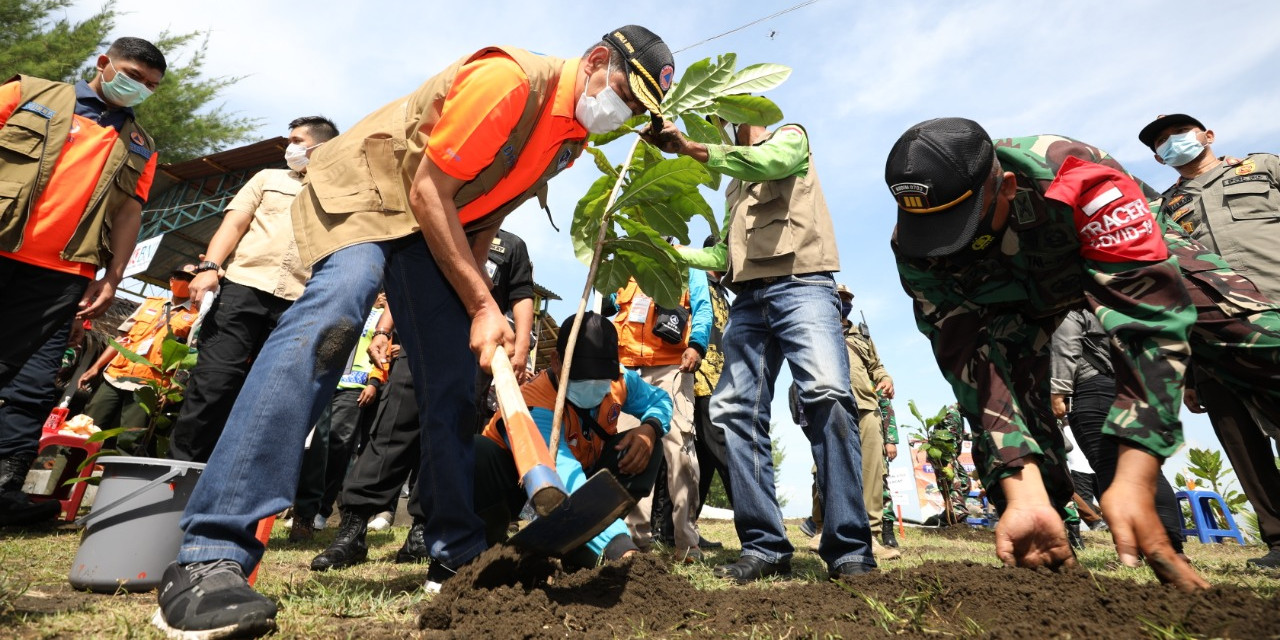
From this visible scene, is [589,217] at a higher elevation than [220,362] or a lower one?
higher

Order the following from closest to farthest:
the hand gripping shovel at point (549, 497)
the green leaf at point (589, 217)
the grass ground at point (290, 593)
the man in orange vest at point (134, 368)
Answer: the grass ground at point (290, 593), the hand gripping shovel at point (549, 497), the green leaf at point (589, 217), the man in orange vest at point (134, 368)

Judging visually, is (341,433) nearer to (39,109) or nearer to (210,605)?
(39,109)

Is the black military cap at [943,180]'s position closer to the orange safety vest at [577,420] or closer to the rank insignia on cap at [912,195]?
the rank insignia on cap at [912,195]

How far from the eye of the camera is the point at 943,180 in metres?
2.22

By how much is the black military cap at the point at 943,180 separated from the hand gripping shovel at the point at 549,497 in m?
1.32

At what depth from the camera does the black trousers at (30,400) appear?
388 cm

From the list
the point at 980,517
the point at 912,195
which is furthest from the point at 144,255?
the point at 980,517

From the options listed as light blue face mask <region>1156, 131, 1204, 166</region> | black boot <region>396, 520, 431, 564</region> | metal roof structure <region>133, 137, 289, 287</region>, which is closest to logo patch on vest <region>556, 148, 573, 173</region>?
black boot <region>396, 520, 431, 564</region>

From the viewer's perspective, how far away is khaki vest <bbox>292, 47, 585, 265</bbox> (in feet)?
7.26

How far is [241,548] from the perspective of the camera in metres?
1.80

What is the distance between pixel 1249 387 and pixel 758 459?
2.10 metres

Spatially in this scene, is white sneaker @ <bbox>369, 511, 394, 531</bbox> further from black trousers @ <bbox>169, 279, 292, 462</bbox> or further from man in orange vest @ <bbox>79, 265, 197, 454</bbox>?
black trousers @ <bbox>169, 279, 292, 462</bbox>

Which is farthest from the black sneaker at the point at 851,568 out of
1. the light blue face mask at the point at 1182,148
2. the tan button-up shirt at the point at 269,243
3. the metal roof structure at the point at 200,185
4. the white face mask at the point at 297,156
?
the metal roof structure at the point at 200,185

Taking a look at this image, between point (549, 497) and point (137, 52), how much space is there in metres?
3.70
